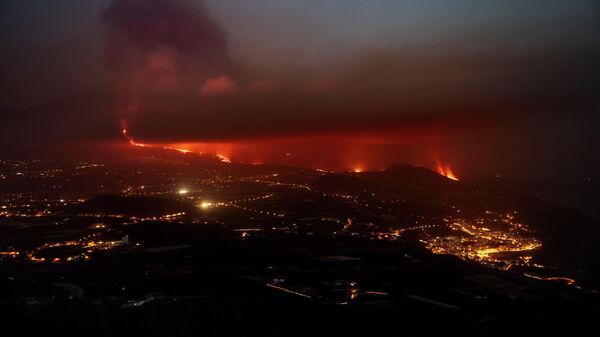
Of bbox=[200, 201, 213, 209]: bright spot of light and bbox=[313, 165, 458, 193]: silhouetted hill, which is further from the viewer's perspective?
bbox=[313, 165, 458, 193]: silhouetted hill

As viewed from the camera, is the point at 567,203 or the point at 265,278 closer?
the point at 265,278

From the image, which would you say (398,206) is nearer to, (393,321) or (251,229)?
(251,229)

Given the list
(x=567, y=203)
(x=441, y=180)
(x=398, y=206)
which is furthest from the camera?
(x=441, y=180)

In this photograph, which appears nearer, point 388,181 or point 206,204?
point 206,204

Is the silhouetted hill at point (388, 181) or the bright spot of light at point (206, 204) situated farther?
the silhouetted hill at point (388, 181)

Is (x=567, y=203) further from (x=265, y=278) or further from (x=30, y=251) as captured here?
(x=30, y=251)

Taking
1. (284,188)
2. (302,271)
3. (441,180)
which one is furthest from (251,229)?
(441,180)

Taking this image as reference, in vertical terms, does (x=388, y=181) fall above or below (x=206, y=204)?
above

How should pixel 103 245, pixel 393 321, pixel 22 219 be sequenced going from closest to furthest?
1. pixel 393 321
2. pixel 103 245
3. pixel 22 219

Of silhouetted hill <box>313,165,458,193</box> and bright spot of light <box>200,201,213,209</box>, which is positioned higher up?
silhouetted hill <box>313,165,458,193</box>

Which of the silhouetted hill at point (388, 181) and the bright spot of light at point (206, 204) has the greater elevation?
the silhouetted hill at point (388, 181)
